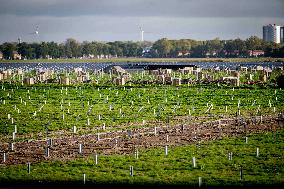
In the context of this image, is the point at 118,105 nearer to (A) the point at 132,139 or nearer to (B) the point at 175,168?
(A) the point at 132,139

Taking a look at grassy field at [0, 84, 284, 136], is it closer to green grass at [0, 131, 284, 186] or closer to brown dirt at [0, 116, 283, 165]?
brown dirt at [0, 116, 283, 165]

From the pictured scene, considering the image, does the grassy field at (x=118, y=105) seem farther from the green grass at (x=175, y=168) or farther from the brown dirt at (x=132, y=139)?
the green grass at (x=175, y=168)

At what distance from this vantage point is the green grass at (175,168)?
2108 centimetres

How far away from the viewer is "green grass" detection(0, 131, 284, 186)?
69.2 ft

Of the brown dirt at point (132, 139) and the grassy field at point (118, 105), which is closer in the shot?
the brown dirt at point (132, 139)

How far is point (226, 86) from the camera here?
70.7 m

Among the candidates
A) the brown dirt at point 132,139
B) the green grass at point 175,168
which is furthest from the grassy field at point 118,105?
the green grass at point 175,168

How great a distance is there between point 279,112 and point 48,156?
25327 millimetres

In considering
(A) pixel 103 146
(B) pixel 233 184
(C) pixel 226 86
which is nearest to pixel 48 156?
(A) pixel 103 146

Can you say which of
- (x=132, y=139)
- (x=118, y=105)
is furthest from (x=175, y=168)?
(x=118, y=105)

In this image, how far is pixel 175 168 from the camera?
23031 millimetres

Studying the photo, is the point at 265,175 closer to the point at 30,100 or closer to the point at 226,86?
the point at 30,100

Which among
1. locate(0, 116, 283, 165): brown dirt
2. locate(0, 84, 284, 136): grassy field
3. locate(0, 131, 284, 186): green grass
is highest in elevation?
locate(0, 84, 284, 136): grassy field

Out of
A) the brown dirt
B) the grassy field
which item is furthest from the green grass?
the grassy field
